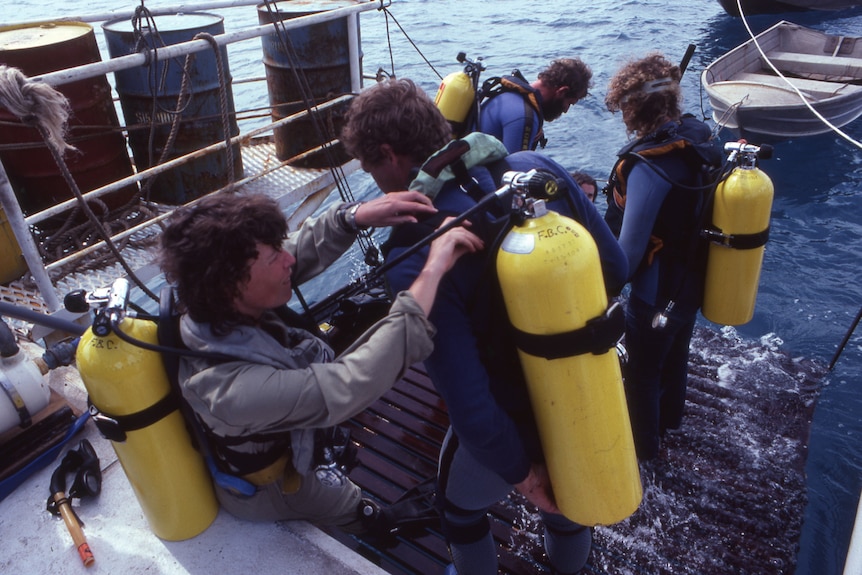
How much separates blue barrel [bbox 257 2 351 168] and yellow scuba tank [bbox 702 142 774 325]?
3437 mm

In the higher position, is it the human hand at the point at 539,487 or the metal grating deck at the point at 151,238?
the human hand at the point at 539,487

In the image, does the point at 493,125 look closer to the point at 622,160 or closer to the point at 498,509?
the point at 622,160

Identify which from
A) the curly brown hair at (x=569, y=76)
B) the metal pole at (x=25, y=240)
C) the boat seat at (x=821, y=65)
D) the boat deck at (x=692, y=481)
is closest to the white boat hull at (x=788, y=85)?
the boat seat at (x=821, y=65)

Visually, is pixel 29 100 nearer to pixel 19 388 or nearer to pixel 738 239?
pixel 19 388

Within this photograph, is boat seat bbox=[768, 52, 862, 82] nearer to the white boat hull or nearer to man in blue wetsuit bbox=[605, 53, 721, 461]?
the white boat hull

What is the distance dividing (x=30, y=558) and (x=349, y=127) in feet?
7.06

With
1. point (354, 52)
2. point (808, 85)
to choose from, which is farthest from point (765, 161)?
point (354, 52)

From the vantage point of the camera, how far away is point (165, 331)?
185cm

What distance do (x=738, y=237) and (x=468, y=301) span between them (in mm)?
1777

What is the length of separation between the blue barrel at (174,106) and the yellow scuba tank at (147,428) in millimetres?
3162

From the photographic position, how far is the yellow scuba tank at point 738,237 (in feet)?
8.98

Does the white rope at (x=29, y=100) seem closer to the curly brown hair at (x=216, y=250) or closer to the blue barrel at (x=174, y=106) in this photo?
the curly brown hair at (x=216, y=250)

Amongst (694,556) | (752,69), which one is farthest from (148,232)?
(752,69)

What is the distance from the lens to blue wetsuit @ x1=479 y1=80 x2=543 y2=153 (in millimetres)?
3740
